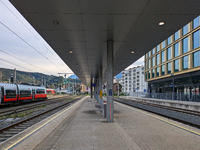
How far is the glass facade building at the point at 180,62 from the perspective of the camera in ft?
99.0

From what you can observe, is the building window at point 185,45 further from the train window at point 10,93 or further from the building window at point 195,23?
the train window at point 10,93

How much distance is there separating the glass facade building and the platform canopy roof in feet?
75.8

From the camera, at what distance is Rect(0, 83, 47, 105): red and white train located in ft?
65.5

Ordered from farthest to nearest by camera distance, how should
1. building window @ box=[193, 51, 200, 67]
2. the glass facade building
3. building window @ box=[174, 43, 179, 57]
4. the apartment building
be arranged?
1. the apartment building
2. building window @ box=[174, 43, 179, 57]
3. the glass facade building
4. building window @ box=[193, 51, 200, 67]

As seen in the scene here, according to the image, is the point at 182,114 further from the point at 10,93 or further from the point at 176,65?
the point at 176,65

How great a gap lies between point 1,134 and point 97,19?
692 centimetres

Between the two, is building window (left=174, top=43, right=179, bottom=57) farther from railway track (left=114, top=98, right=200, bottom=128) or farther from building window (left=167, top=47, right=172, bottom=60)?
railway track (left=114, top=98, right=200, bottom=128)

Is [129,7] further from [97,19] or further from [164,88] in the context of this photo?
[164,88]

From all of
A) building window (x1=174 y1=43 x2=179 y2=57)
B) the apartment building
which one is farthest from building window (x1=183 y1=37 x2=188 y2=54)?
the apartment building

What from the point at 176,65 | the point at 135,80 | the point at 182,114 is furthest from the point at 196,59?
the point at 135,80

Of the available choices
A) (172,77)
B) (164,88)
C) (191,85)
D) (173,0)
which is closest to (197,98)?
(191,85)

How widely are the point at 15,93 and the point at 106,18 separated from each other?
20.6 meters

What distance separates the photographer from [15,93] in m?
23.0

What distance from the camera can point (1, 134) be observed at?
789 centimetres
